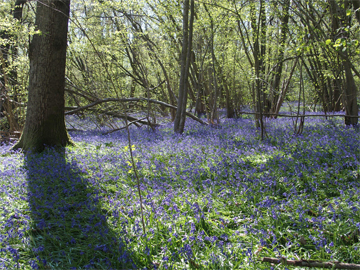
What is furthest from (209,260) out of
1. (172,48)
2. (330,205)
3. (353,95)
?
(172,48)

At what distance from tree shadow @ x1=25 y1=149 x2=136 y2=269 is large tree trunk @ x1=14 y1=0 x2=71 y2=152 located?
7.39 feet

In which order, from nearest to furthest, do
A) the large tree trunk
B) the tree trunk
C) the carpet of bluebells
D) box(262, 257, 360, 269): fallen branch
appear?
1. box(262, 257, 360, 269): fallen branch
2. the carpet of bluebells
3. the large tree trunk
4. the tree trunk

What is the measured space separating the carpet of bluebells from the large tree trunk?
1286 mm

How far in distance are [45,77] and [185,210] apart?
5.47m

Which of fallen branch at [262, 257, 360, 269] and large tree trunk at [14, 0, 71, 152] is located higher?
large tree trunk at [14, 0, 71, 152]

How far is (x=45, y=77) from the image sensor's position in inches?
261

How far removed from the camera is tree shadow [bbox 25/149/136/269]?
8.41ft

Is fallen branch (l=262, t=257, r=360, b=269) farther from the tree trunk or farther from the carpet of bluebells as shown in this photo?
the tree trunk

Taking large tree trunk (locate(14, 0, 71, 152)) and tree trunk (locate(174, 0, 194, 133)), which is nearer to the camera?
large tree trunk (locate(14, 0, 71, 152))

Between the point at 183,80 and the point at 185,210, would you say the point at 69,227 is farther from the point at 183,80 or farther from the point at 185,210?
the point at 183,80

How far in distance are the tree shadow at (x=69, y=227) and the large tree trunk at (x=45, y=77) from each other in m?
2.25

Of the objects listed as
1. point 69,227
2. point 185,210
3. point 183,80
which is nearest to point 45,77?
point 183,80

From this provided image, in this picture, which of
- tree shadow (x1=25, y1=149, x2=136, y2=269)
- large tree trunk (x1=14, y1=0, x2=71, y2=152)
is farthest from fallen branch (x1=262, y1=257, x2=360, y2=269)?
large tree trunk (x1=14, y1=0, x2=71, y2=152)

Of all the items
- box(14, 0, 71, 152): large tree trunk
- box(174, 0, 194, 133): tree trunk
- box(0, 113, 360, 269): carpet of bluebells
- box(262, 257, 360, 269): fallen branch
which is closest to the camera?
box(262, 257, 360, 269): fallen branch
